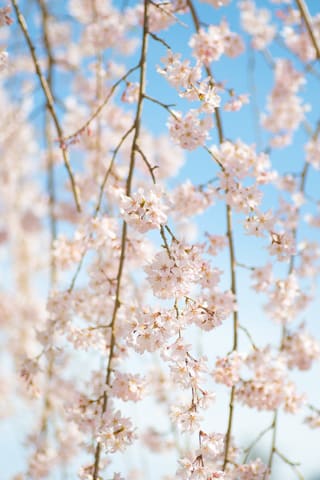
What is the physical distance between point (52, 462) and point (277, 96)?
11.7 feet

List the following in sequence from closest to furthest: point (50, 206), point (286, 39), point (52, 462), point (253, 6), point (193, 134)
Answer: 1. point (193, 134)
2. point (50, 206)
3. point (52, 462)
4. point (286, 39)
5. point (253, 6)

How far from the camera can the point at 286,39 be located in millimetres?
4836

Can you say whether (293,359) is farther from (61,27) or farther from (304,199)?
(61,27)

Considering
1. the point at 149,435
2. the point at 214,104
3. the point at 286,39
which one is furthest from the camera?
the point at 286,39

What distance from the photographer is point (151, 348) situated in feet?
5.16

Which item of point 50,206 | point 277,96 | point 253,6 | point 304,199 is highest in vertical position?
point 253,6

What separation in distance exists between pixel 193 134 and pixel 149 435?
3093mm

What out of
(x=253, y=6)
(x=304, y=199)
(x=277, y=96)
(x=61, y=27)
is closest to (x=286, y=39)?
(x=277, y=96)

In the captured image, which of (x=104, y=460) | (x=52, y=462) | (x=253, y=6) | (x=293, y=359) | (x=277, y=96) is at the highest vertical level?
(x=253, y=6)

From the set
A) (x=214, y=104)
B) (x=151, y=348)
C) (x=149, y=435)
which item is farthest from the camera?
(x=149, y=435)

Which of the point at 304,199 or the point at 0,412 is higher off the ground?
the point at 0,412

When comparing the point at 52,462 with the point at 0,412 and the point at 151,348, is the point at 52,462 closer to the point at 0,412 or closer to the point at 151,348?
the point at 151,348

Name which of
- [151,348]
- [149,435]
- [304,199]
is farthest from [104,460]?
[149,435]

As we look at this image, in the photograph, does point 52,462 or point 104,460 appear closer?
→ point 104,460
